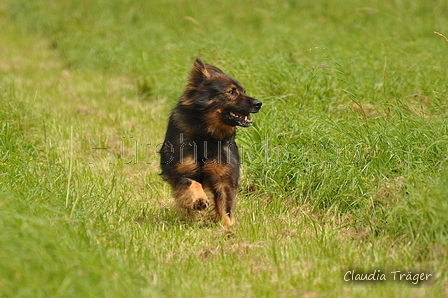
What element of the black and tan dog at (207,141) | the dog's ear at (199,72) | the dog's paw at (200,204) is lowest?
the dog's paw at (200,204)

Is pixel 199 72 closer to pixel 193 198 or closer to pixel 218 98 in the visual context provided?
pixel 218 98

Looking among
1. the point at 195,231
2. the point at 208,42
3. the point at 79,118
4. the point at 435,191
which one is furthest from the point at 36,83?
the point at 435,191

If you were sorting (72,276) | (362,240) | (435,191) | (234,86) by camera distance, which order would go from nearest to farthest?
(72,276)
(435,191)
(362,240)
(234,86)

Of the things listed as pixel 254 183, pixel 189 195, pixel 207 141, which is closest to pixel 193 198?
pixel 189 195

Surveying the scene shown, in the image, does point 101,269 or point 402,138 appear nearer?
point 101,269

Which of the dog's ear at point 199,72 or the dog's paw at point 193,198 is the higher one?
the dog's ear at point 199,72

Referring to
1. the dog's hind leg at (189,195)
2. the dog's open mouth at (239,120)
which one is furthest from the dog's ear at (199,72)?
the dog's hind leg at (189,195)

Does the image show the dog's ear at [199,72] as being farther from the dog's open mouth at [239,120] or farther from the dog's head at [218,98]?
the dog's open mouth at [239,120]

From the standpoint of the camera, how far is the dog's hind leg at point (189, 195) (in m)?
4.69

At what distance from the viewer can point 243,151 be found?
237 inches

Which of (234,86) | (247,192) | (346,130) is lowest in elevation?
(247,192)

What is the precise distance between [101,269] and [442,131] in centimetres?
303

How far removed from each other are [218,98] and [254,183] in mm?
990

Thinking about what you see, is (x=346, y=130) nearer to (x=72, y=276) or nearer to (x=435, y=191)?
(x=435, y=191)
